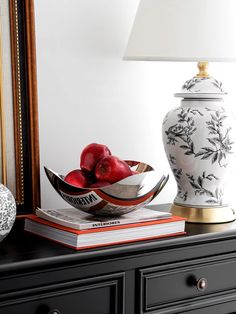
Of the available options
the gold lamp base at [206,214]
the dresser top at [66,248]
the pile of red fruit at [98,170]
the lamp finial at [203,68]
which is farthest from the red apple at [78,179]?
the lamp finial at [203,68]

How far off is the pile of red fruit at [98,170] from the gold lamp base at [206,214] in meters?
0.18

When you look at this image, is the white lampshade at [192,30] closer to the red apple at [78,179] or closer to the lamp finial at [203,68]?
the lamp finial at [203,68]

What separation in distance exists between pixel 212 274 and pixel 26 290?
34 centimetres

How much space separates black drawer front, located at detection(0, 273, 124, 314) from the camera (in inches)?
29.8

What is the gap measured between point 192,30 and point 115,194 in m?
0.34

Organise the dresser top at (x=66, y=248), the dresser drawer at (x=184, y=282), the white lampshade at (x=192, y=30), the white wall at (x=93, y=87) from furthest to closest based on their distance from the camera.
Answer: the white wall at (x=93, y=87) < the white lampshade at (x=192, y=30) < the dresser drawer at (x=184, y=282) < the dresser top at (x=66, y=248)

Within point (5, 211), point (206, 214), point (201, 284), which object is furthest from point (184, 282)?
point (5, 211)

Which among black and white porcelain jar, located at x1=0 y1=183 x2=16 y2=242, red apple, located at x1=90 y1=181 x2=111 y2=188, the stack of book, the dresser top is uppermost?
red apple, located at x1=90 y1=181 x2=111 y2=188

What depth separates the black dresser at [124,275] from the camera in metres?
0.76

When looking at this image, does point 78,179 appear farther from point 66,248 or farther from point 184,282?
point 184,282

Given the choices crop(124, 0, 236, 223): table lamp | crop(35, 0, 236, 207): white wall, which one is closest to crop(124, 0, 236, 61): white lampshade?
crop(124, 0, 236, 223): table lamp

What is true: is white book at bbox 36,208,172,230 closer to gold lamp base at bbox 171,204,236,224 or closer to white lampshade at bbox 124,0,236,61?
gold lamp base at bbox 171,204,236,224

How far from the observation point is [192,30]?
99 centimetres

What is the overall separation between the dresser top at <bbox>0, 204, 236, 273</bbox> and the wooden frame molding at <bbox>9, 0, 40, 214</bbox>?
0.23ft
